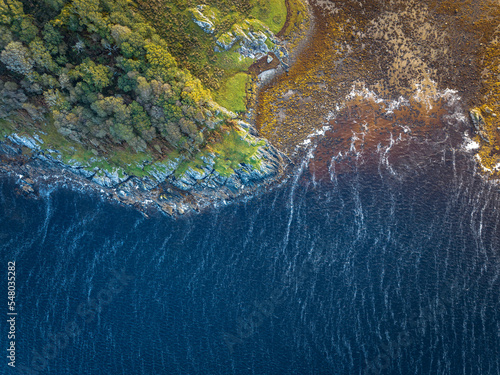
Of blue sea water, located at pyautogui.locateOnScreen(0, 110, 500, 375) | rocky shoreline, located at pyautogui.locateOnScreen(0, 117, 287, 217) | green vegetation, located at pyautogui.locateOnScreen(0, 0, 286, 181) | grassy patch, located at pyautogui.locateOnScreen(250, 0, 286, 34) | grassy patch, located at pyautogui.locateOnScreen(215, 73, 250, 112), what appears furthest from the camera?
grassy patch, located at pyautogui.locateOnScreen(250, 0, 286, 34)

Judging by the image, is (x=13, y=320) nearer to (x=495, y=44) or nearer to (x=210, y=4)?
(x=210, y=4)

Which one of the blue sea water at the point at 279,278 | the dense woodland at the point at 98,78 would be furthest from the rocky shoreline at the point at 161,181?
the dense woodland at the point at 98,78

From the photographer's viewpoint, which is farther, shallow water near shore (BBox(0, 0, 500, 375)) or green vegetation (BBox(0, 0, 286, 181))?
shallow water near shore (BBox(0, 0, 500, 375))

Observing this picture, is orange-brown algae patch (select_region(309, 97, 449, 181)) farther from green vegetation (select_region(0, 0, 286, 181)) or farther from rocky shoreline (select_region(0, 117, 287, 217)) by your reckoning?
green vegetation (select_region(0, 0, 286, 181))

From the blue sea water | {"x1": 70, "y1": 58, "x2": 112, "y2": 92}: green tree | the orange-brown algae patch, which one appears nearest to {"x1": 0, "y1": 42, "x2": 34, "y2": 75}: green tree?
{"x1": 70, "y1": 58, "x2": 112, "y2": 92}: green tree

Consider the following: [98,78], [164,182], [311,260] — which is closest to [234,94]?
[164,182]

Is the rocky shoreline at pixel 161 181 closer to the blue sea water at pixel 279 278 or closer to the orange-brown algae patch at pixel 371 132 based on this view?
the blue sea water at pixel 279 278

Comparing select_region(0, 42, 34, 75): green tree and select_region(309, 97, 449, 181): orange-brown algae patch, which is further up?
select_region(309, 97, 449, 181): orange-brown algae patch
